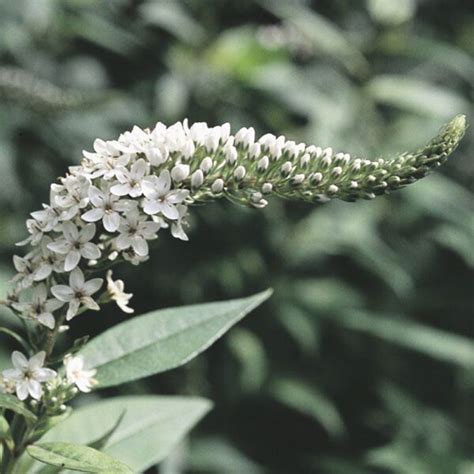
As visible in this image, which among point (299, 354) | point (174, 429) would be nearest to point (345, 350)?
point (299, 354)

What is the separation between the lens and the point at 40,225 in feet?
6.07

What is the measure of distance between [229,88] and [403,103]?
95cm

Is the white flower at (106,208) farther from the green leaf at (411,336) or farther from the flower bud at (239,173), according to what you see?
the green leaf at (411,336)

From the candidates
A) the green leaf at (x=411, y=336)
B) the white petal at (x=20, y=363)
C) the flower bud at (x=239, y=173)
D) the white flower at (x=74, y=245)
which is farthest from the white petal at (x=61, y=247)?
the green leaf at (x=411, y=336)

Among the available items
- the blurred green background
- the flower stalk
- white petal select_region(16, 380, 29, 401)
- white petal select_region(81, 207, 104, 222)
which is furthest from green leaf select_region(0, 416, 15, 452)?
the blurred green background

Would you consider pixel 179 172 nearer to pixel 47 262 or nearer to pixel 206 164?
pixel 206 164

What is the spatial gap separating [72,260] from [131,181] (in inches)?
7.2

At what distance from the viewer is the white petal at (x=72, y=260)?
5.87 feet

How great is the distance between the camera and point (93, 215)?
178 centimetres

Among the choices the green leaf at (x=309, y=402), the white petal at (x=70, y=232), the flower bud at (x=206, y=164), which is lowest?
the white petal at (x=70, y=232)

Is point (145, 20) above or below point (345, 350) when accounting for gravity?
above

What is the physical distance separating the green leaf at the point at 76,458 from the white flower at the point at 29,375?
102 mm

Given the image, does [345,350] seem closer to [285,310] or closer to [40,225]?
[285,310]

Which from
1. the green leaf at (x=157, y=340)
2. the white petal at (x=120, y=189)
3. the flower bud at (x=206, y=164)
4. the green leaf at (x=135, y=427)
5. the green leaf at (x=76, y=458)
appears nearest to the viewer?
the green leaf at (x=76, y=458)
